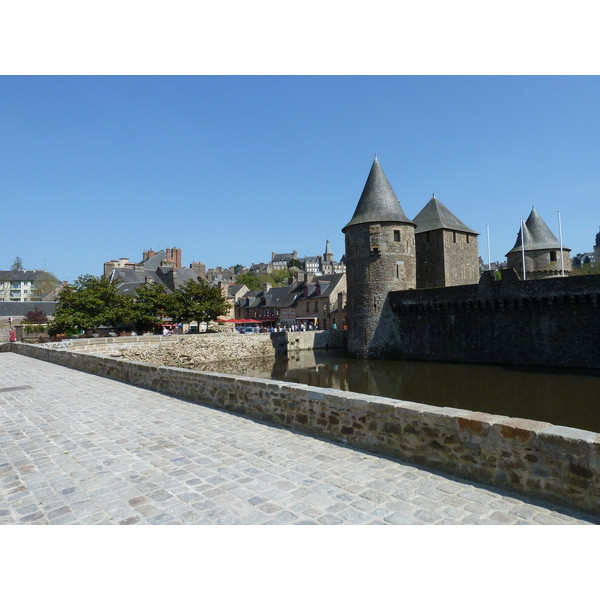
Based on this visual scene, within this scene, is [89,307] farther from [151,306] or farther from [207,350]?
[207,350]

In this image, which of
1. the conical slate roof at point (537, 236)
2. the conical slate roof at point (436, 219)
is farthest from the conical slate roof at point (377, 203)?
the conical slate roof at point (537, 236)

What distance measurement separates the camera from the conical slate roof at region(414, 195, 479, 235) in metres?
30.3

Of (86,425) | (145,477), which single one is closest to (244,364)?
(86,425)

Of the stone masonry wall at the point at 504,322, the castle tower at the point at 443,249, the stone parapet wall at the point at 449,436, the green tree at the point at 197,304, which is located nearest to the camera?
the stone parapet wall at the point at 449,436

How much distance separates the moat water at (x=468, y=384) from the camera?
11.8 metres

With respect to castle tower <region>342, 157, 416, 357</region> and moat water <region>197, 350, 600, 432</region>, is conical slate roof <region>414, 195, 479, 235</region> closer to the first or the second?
castle tower <region>342, 157, 416, 357</region>

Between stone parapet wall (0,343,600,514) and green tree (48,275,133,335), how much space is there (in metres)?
24.9

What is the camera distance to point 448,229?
29922mm

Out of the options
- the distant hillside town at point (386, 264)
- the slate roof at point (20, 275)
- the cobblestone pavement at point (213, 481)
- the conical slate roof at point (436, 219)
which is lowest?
the cobblestone pavement at point (213, 481)

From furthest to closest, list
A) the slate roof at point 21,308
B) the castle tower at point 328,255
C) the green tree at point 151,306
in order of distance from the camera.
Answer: the castle tower at point 328,255 < the slate roof at point 21,308 < the green tree at point 151,306

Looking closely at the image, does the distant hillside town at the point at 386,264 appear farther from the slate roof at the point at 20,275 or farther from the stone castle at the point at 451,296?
the slate roof at the point at 20,275

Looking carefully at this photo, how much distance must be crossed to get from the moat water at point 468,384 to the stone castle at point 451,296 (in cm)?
138

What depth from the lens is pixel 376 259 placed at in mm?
26375

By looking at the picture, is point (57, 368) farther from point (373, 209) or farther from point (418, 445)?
point (373, 209)
